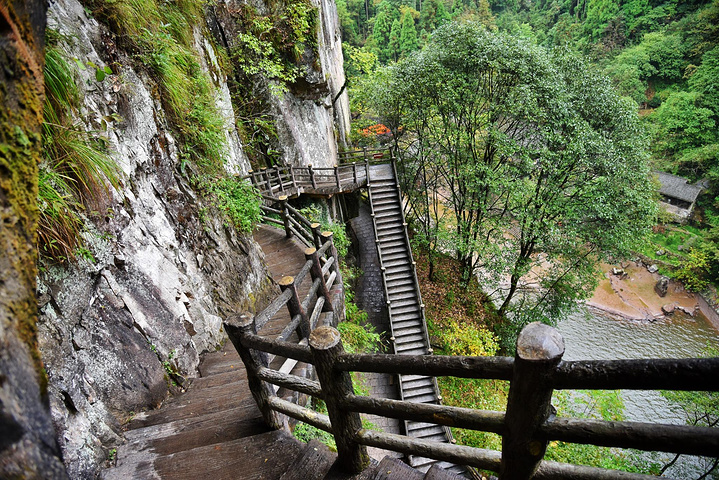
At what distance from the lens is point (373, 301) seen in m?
13.6

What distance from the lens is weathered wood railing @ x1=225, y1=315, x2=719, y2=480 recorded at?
1.04 metres

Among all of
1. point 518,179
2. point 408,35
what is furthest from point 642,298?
point 408,35

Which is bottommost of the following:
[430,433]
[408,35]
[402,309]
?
[430,433]

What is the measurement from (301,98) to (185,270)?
1042cm

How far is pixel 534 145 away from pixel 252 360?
10.7 meters

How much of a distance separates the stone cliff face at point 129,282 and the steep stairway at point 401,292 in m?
6.10

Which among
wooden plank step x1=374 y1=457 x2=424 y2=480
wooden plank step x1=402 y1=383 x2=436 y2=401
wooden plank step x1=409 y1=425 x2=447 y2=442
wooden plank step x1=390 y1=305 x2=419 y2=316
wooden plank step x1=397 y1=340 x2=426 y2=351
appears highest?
wooden plank step x1=374 y1=457 x2=424 y2=480

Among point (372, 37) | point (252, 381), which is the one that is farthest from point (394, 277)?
point (372, 37)

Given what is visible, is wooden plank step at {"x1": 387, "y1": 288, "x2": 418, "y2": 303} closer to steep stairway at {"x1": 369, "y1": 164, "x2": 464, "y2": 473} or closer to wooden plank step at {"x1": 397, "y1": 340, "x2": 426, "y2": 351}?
steep stairway at {"x1": 369, "y1": 164, "x2": 464, "y2": 473}

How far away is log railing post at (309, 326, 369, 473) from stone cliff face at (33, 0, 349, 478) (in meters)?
1.98

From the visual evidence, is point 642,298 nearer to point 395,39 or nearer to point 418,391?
point 418,391

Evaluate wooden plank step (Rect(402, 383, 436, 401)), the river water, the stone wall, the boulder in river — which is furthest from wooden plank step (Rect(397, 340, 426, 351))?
the boulder in river

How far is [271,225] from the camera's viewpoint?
913 centimetres

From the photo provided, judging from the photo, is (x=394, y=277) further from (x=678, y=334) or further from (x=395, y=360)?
(x=678, y=334)
